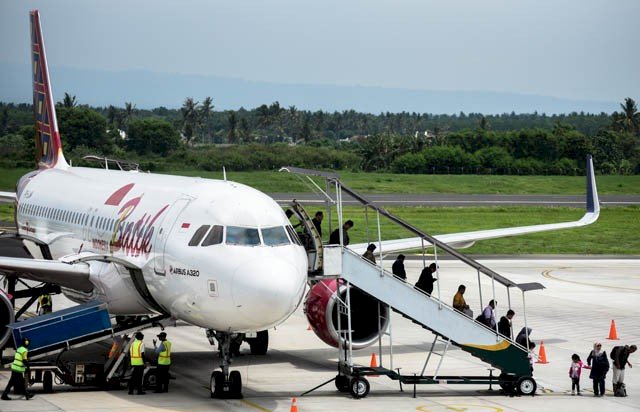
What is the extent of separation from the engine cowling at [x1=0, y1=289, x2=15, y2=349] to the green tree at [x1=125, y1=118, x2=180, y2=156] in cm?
9941

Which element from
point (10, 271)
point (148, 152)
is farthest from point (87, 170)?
point (148, 152)

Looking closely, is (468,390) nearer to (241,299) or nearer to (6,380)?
(241,299)

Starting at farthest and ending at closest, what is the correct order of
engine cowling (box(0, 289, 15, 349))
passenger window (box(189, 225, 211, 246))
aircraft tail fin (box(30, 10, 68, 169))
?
1. aircraft tail fin (box(30, 10, 68, 169))
2. engine cowling (box(0, 289, 15, 349))
3. passenger window (box(189, 225, 211, 246))

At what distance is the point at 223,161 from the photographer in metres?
117

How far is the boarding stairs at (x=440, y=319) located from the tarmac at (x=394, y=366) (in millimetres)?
862

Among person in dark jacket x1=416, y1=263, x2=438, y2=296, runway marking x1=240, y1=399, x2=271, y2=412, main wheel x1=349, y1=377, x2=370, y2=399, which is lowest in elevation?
runway marking x1=240, y1=399, x2=271, y2=412

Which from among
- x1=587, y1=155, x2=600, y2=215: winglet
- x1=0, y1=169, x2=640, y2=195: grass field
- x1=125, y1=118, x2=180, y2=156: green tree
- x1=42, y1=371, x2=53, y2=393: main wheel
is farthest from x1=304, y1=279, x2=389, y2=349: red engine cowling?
x1=125, y1=118, x2=180, y2=156: green tree

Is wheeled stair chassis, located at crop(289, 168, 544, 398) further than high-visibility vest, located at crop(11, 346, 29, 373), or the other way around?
wheeled stair chassis, located at crop(289, 168, 544, 398)

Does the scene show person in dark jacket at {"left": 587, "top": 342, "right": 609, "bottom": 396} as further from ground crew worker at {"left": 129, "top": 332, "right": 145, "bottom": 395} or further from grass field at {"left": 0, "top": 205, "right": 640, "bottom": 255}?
grass field at {"left": 0, "top": 205, "right": 640, "bottom": 255}

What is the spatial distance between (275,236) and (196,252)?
1.73m

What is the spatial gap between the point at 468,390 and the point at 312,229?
556 centimetres

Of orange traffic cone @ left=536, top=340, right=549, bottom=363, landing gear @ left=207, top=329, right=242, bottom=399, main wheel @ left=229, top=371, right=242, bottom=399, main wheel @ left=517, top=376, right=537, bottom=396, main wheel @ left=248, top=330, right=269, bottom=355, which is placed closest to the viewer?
landing gear @ left=207, top=329, right=242, bottom=399

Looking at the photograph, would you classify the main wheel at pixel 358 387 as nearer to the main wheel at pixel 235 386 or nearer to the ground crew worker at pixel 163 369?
the main wheel at pixel 235 386

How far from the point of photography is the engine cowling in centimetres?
2800
